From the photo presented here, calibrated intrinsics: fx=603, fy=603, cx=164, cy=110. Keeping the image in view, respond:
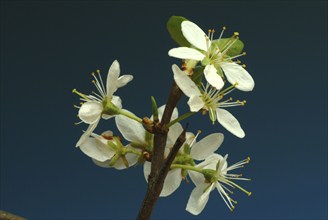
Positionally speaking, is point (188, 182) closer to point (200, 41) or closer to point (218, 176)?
point (218, 176)

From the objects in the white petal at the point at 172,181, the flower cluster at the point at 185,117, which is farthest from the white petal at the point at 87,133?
the white petal at the point at 172,181

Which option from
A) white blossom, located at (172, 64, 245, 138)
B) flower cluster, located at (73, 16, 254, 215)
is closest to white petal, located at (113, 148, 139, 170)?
flower cluster, located at (73, 16, 254, 215)

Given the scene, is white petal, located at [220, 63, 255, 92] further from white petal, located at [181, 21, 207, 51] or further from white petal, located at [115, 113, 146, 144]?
white petal, located at [115, 113, 146, 144]

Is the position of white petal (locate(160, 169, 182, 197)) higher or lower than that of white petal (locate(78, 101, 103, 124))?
lower

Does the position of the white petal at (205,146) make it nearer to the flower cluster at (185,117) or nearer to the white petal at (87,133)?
the flower cluster at (185,117)

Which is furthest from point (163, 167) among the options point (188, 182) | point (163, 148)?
point (188, 182)

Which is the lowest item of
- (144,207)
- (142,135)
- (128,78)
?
(144,207)

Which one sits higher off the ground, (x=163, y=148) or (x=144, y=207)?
(x=163, y=148)
